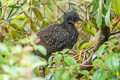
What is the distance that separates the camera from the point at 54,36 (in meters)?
3.96

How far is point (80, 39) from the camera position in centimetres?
473

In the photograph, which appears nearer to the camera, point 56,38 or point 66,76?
point 66,76

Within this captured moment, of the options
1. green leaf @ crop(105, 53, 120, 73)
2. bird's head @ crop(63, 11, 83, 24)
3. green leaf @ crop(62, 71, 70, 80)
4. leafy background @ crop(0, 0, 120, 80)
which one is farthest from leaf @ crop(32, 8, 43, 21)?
green leaf @ crop(105, 53, 120, 73)

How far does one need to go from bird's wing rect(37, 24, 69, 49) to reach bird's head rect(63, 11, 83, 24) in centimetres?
31

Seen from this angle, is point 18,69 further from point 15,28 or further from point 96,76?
point 15,28

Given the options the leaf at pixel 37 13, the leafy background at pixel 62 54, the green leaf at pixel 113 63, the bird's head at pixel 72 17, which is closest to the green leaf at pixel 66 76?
the leafy background at pixel 62 54

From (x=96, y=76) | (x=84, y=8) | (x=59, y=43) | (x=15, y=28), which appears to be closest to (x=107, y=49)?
(x=96, y=76)

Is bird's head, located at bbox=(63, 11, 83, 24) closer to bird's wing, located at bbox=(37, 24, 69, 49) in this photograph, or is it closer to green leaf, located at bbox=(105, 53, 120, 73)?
bird's wing, located at bbox=(37, 24, 69, 49)

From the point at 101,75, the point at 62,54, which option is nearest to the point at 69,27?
the point at 62,54

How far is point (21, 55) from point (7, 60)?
8cm

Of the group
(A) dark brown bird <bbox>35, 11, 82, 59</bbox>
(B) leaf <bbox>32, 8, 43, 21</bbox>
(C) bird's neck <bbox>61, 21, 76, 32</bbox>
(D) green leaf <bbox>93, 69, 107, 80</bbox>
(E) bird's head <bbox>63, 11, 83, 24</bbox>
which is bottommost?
(D) green leaf <bbox>93, 69, 107, 80</bbox>

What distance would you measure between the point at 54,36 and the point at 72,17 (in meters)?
0.46

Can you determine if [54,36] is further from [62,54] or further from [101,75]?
[101,75]

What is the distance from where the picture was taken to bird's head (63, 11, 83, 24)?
167 inches
